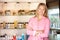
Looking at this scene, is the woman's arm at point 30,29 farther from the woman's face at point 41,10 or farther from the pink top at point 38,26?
the woman's face at point 41,10

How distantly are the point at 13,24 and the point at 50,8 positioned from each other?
52 cm

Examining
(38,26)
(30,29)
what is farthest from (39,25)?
(30,29)

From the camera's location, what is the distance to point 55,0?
2.06 m

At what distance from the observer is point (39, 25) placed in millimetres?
2051

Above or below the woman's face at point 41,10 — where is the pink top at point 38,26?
below

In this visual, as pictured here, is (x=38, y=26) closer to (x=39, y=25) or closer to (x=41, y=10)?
(x=39, y=25)

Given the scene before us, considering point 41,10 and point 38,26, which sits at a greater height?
point 41,10

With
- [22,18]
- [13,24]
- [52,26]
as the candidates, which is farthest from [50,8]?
[13,24]

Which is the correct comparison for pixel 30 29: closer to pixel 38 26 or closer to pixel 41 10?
pixel 38 26

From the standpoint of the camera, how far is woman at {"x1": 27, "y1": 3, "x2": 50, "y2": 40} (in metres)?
2.00

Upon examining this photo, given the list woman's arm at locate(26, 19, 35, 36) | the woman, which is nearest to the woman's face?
the woman

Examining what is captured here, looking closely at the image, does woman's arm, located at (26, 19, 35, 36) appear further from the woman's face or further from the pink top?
the woman's face

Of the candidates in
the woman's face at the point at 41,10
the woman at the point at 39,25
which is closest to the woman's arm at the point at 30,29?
the woman at the point at 39,25

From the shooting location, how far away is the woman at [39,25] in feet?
6.56
